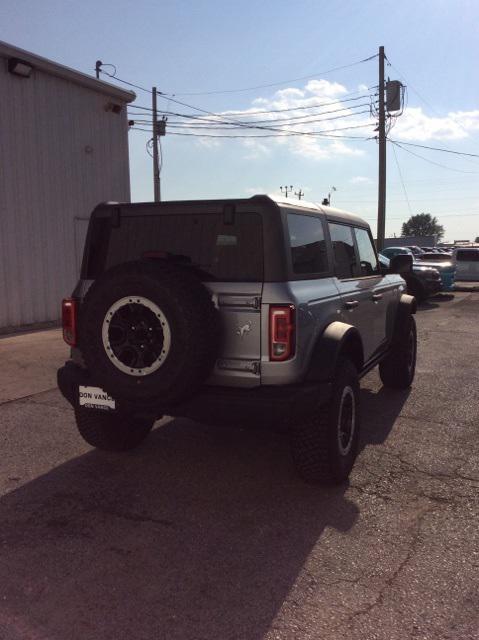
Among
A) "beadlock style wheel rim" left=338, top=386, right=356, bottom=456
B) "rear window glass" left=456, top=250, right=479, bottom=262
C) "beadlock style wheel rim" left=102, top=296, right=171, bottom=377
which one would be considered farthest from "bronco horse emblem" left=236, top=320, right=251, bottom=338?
"rear window glass" left=456, top=250, right=479, bottom=262

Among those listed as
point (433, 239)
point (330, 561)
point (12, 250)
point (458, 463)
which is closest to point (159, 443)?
point (330, 561)

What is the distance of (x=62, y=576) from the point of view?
264 centimetres

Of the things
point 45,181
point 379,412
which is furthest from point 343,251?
point 45,181

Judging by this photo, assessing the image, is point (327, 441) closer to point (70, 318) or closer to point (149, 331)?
point (149, 331)

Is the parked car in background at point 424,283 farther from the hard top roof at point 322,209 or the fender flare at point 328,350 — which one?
the fender flare at point 328,350

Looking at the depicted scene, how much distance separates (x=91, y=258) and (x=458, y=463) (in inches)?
124

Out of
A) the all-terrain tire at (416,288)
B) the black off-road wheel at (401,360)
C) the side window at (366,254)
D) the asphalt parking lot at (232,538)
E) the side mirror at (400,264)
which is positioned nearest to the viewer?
the asphalt parking lot at (232,538)

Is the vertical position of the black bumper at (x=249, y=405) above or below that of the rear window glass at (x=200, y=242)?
below

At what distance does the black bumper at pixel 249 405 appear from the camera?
3125 millimetres

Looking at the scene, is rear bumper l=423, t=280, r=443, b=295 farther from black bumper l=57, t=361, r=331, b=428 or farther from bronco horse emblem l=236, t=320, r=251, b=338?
bronco horse emblem l=236, t=320, r=251, b=338

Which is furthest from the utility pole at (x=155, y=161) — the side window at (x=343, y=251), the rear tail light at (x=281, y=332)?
the rear tail light at (x=281, y=332)

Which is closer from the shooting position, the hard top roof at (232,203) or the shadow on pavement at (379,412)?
the hard top roof at (232,203)

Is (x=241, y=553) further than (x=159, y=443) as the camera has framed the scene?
No

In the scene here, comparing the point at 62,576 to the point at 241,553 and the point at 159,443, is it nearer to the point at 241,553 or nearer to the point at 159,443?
the point at 241,553
